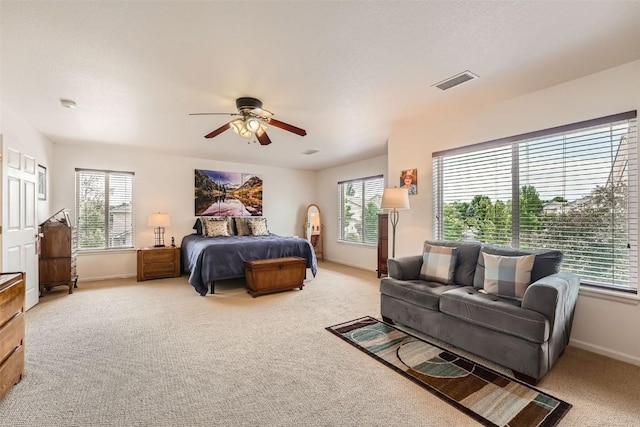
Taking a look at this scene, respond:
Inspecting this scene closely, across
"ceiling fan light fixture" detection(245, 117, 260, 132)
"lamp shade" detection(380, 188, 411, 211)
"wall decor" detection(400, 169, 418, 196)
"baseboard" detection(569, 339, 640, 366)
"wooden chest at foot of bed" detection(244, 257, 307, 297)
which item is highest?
"ceiling fan light fixture" detection(245, 117, 260, 132)

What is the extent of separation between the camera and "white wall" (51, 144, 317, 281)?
200 inches

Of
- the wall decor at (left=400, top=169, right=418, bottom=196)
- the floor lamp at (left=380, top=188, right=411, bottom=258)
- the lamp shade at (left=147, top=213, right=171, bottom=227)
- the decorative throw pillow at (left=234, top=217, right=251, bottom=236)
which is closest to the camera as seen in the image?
the floor lamp at (left=380, top=188, right=411, bottom=258)

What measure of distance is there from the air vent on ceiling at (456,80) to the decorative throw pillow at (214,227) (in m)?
4.60

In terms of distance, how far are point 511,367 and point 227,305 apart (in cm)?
313

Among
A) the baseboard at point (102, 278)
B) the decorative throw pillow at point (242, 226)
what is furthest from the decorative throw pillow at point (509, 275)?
the baseboard at point (102, 278)

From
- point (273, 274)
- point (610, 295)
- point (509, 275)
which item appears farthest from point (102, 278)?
point (610, 295)

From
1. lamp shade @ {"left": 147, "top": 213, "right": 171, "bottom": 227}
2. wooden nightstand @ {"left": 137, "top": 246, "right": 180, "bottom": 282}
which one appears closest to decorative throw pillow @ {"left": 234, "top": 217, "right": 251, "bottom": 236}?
wooden nightstand @ {"left": 137, "top": 246, "right": 180, "bottom": 282}

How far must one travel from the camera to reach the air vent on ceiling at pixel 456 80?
256cm

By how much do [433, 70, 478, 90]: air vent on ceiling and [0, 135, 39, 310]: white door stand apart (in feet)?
14.9

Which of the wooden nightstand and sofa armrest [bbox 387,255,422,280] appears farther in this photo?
the wooden nightstand

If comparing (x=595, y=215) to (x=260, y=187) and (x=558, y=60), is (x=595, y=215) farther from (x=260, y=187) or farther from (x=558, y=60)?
(x=260, y=187)

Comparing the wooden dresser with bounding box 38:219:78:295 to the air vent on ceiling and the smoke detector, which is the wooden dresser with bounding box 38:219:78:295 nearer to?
the smoke detector

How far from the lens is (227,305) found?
3838 millimetres

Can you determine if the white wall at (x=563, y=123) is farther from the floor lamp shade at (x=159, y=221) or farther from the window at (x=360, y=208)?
the floor lamp shade at (x=159, y=221)
